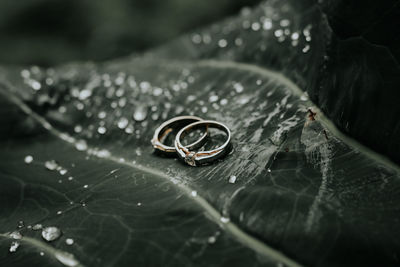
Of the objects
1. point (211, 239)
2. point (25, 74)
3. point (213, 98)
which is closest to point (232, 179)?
point (211, 239)

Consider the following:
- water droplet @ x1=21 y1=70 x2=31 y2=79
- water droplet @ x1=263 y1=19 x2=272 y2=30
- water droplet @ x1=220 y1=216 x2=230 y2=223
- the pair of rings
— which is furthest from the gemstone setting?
water droplet @ x1=21 y1=70 x2=31 y2=79

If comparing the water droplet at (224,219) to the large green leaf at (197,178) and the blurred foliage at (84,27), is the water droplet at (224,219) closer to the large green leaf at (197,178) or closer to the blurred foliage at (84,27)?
the large green leaf at (197,178)

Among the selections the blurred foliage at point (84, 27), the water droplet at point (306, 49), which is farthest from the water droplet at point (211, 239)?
the blurred foliage at point (84, 27)

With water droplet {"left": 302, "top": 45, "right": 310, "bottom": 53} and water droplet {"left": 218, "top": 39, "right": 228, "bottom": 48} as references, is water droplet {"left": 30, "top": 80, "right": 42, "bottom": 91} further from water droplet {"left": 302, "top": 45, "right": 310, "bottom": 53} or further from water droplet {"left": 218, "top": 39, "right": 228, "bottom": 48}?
water droplet {"left": 302, "top": 45, "right": 310, "bottom": 53}

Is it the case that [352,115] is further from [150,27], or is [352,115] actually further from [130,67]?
[150,27]

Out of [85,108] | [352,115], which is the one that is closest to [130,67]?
[85,108]

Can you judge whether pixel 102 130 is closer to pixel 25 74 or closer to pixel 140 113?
pixel 140 113
